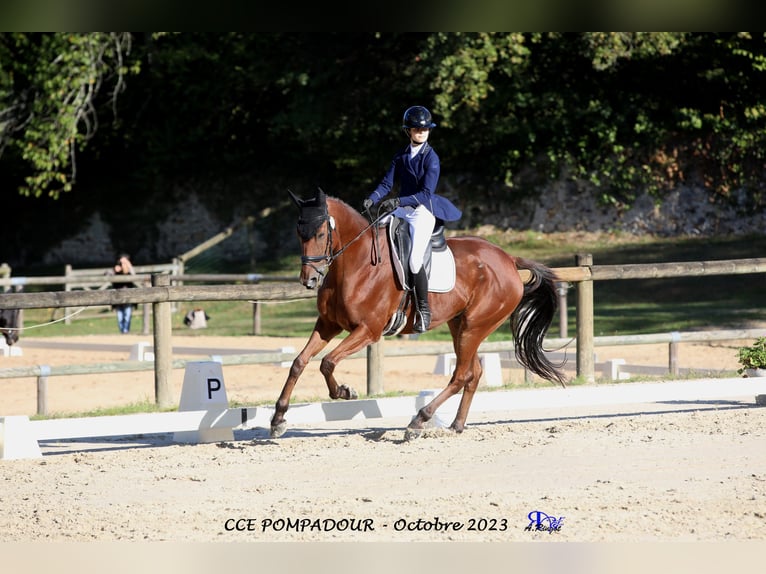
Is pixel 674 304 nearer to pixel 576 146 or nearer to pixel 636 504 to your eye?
pixel 576 146

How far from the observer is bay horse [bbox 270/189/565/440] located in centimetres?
687

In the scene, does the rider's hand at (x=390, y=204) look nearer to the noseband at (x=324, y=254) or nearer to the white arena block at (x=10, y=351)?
the noseband at (x=324, y=254)

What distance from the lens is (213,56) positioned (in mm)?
28156

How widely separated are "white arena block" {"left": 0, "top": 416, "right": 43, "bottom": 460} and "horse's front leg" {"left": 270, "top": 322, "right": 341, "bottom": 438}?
1572 mm

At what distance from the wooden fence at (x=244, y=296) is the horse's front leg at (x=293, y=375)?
1579 millimetres

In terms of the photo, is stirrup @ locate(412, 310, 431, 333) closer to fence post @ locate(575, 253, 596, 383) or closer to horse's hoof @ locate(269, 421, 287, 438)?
horse's hoof @ locate(269, 421, 287, 438)

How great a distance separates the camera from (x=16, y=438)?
6.92m

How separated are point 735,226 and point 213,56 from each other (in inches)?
549

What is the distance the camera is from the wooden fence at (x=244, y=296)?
800cm

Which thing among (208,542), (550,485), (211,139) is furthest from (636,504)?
(211,139)

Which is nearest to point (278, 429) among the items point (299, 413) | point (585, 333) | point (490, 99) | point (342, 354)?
point (299, 413)

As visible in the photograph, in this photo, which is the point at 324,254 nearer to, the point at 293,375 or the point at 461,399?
the point at 293,375

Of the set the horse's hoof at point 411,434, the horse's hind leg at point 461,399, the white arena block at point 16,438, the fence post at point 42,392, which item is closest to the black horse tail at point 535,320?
the horse's hind leg at point 461,399
